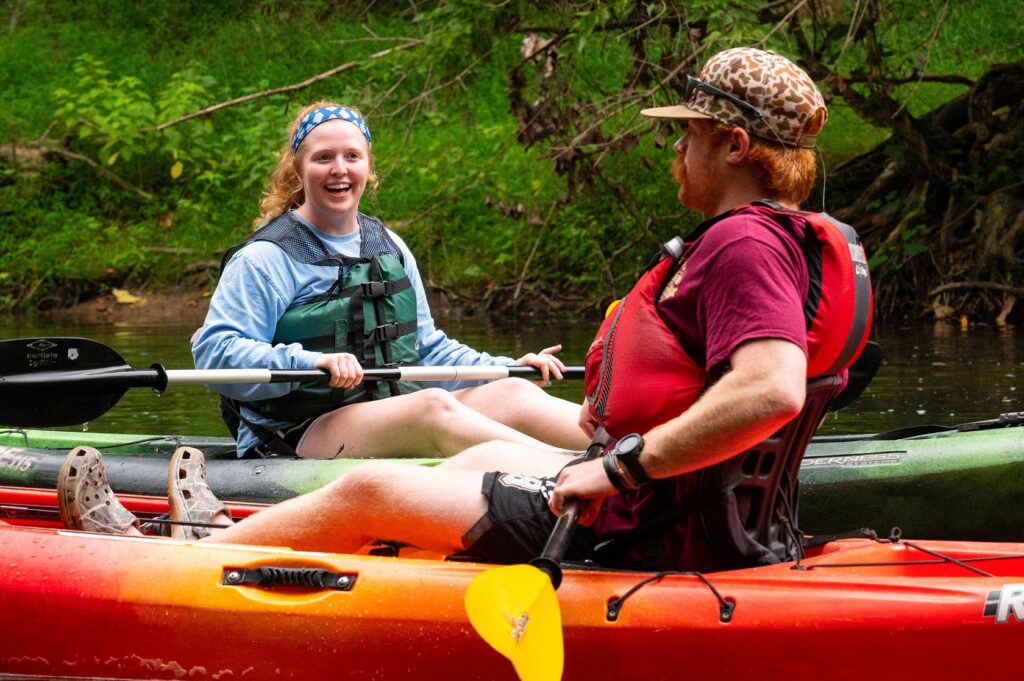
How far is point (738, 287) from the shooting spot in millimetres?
1987

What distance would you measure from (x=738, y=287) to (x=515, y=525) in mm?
585

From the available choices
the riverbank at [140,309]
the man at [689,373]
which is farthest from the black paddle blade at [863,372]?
the riverbank at [140,309]

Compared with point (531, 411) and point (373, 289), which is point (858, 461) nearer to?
point (531, 411)

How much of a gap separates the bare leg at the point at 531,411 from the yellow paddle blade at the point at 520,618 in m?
1.47

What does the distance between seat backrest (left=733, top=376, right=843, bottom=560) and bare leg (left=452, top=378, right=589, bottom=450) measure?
127 centimetres

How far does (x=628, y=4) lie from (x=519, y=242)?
3441mm

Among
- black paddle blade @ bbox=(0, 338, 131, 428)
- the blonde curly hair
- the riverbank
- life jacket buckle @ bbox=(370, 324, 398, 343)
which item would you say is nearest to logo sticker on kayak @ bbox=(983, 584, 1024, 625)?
life jacket buckle @ bbox=(370, 324, 398, 343)

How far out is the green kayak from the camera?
3389 millimetres

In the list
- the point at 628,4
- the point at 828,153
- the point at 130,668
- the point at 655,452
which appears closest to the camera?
the point at 655,452

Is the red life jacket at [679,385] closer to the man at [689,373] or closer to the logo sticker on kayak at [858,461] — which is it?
the man at [689,373]

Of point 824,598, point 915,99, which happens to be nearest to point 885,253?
point 915,99

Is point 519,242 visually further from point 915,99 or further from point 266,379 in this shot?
point 266,379

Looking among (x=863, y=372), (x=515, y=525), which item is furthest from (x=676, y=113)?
(x=863, y=372)

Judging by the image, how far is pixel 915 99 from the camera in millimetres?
10039
